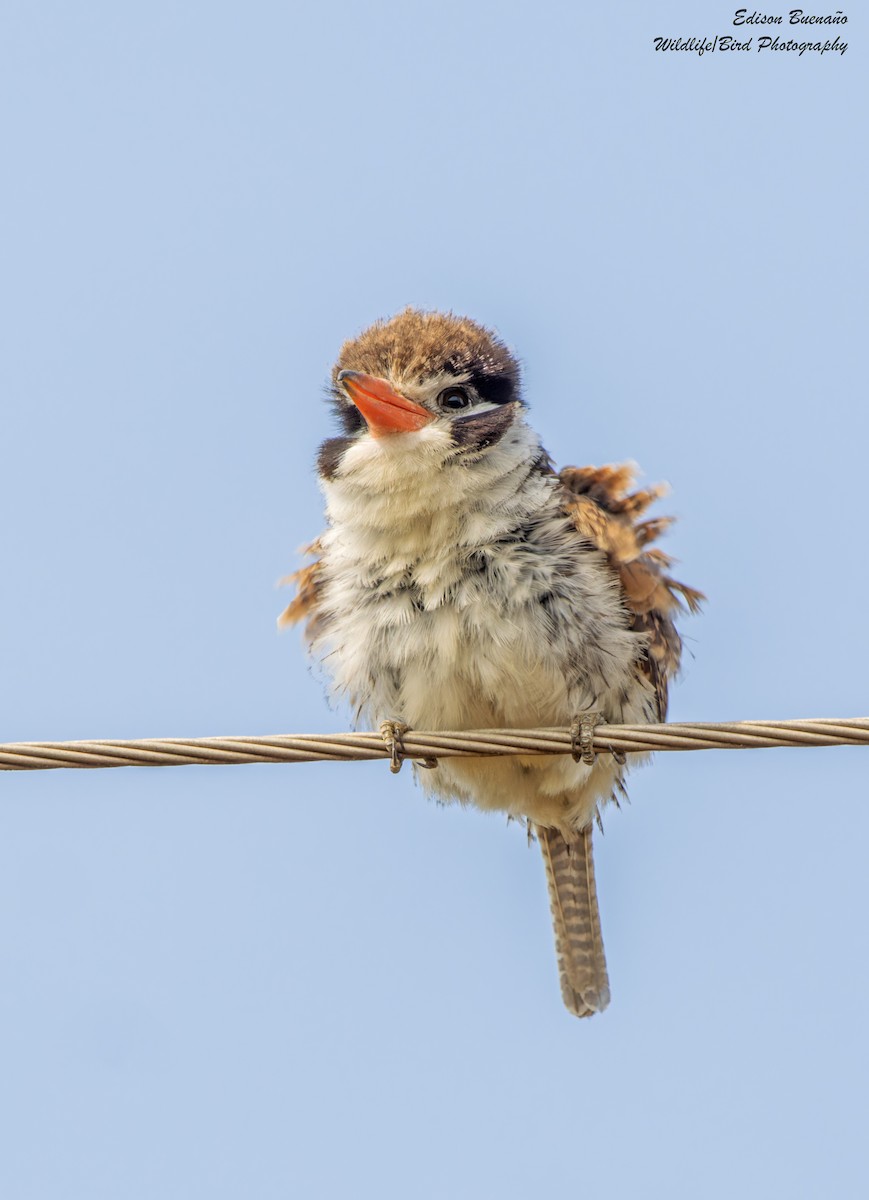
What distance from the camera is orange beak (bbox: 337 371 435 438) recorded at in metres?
5.91

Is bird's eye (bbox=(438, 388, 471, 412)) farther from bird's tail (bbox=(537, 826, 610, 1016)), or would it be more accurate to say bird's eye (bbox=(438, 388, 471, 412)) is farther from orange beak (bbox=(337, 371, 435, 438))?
bird's tail (bbox=(537, 826, 610, 1016))

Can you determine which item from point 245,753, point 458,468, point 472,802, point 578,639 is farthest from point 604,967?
point 245,753

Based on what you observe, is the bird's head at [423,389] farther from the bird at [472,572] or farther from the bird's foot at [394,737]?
the bird's foot at [394,737]

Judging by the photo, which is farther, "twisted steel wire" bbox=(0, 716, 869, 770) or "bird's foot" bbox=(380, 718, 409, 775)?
"bird's foot" bbox=(380, 718, 409, 775)

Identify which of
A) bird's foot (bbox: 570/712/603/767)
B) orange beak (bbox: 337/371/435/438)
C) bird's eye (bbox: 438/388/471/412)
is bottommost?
bird's foot (bbox: 570/712/603/767)

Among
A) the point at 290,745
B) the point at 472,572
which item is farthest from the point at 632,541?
the point at 290,745

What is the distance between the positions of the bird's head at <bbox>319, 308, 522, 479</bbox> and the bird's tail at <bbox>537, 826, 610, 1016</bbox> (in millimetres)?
2097

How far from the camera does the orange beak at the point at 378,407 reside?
19.4 feet

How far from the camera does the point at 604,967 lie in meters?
7.37

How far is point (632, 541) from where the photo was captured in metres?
5.98

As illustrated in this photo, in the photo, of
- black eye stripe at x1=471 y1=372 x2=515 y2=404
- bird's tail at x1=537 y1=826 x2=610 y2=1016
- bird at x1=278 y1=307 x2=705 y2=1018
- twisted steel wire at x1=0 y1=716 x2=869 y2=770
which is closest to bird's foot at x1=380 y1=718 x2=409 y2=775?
bird at x1=278 y1=307 x2=705 y2=1018

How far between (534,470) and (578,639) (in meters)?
0.71

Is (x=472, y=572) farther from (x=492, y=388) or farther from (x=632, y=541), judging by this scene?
(x=492, y=388)

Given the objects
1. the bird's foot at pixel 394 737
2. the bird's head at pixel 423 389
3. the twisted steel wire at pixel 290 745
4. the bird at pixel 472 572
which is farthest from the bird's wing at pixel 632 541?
the twisted steel wire at pixel 290 745
